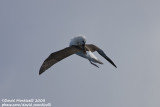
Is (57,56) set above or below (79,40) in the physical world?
below

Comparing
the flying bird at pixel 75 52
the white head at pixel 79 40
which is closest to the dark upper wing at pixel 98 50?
the flying bird at pixel 75 52

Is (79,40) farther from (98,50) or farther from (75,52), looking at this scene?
(98,50)

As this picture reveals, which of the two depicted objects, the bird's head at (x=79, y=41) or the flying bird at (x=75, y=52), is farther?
the bird's head at (x=79, y=41)

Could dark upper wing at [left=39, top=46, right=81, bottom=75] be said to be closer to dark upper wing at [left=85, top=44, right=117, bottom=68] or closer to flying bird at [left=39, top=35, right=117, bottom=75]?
flying bird at [left=39, top=35, right=117, bottom=75]

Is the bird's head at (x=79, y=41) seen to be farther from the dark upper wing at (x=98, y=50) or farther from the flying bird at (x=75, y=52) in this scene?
the dark upper wing at (x=98, y=50)

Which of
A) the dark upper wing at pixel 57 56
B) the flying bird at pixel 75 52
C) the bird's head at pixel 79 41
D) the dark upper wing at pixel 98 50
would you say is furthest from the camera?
the dark upper wing at pixel 98 50

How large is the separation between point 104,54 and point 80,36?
6.74 m

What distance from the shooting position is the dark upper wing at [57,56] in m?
43.2

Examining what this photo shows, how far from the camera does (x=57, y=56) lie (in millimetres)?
45312

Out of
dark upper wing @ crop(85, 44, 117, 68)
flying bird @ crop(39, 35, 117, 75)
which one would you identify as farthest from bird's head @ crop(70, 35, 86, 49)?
dark upper wing @ crop(85, 44, 117, 68)

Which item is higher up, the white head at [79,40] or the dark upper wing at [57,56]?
the white head at [79,40]

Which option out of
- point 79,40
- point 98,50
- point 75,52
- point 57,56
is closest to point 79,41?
point 79,40

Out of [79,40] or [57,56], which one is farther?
[79,40]

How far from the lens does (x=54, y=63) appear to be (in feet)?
144
